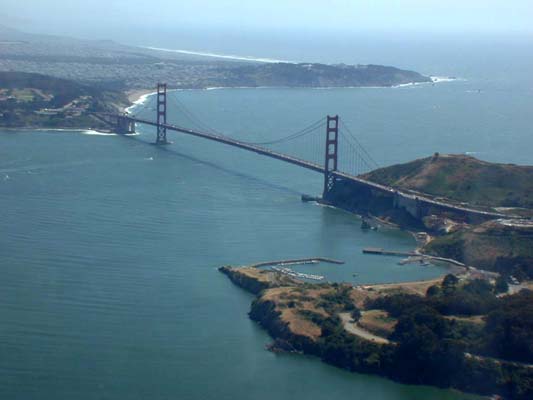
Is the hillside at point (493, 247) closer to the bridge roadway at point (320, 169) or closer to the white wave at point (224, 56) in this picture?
the bridge roadway at point (320, 169)

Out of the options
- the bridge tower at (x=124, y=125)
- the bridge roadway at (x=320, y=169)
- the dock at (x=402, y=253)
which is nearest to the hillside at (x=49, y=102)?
the bridge tower at (x=124, y=125)

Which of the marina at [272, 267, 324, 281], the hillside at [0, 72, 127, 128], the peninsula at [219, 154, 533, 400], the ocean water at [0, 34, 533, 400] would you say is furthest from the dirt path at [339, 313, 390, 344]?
the hillside at [0, 72, 127, 128]

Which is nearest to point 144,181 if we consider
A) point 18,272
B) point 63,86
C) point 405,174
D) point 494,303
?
point 405,174

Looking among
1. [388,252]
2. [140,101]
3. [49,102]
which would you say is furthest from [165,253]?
[140,101]

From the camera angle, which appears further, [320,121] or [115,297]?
[320,121]

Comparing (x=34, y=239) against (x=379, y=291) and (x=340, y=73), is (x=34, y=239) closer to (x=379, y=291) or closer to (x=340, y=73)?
(x=379, y=291)

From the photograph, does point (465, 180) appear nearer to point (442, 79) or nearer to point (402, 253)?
point (402, 253)
